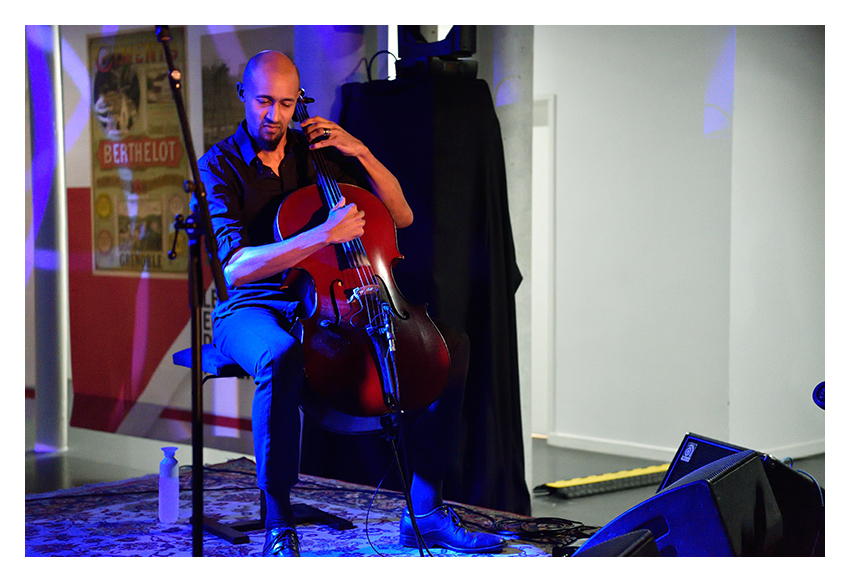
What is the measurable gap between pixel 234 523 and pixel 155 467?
49.1 inches

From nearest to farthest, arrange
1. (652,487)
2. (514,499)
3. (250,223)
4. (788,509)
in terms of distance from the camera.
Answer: (788,509) → (250,223) → (514,499) → (652,487)

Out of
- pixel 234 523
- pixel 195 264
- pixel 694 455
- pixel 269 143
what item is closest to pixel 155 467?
pixel 234 523

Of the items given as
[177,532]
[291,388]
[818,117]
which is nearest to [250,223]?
[291,388]

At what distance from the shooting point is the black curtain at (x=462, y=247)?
8.77ft

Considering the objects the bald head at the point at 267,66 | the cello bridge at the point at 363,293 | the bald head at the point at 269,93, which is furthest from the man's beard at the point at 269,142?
the cello bridge at the point at 363,293

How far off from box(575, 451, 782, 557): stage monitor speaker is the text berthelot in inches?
98.6

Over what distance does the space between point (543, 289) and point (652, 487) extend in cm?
130

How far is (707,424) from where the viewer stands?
3.55 meters

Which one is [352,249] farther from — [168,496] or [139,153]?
[139,153]

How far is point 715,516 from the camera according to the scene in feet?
4.99

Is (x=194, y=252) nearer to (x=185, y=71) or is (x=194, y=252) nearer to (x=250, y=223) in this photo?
(x=250, y=223)

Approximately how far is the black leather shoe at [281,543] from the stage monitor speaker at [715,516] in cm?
66

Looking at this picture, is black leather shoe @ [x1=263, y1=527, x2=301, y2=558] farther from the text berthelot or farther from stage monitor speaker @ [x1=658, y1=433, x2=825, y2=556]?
the text berthelot

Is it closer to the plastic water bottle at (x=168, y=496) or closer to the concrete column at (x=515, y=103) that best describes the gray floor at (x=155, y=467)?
the concrete column at (x=515, y=103)
